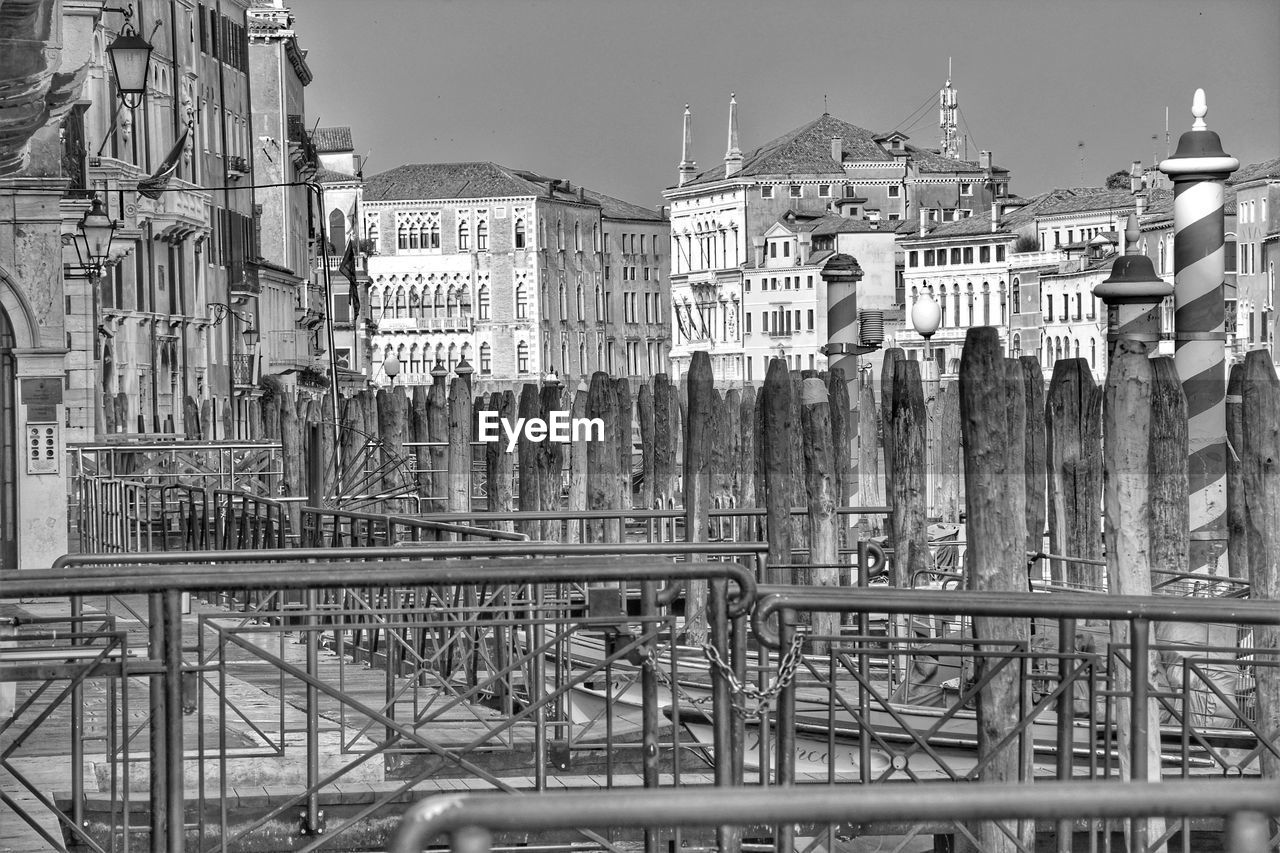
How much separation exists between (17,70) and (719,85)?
50.2 ft

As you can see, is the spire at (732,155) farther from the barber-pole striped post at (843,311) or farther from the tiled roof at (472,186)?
the barber-pole striped post at (843,311)

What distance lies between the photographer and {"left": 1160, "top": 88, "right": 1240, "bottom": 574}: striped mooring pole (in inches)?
463

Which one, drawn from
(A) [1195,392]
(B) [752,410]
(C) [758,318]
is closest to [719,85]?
(B) [752,410]

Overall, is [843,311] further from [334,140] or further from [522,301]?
[334,140]

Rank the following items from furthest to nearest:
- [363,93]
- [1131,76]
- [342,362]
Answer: [342,362]
[363,93]
[1131,76]

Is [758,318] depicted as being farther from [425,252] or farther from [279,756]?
[279,756]

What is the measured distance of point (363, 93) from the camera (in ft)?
76.8

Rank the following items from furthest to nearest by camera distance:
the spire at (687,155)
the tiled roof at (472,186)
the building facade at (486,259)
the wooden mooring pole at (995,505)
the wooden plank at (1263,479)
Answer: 1. the tiled roof at (472,186)
2. the building facade at (486,259)
3. the spire at (687,155)
4. the wooden plank at (1263,479)
5. the wooden mooring pole at (995,505)

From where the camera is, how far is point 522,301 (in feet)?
301

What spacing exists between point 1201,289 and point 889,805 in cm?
967

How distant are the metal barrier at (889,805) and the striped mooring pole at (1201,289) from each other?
9.20 m

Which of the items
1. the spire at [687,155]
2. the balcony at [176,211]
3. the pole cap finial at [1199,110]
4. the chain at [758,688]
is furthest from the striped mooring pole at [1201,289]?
the spire at [687,155]

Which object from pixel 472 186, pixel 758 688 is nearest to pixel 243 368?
pixel 758 688

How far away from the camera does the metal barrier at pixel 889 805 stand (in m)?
2.64
